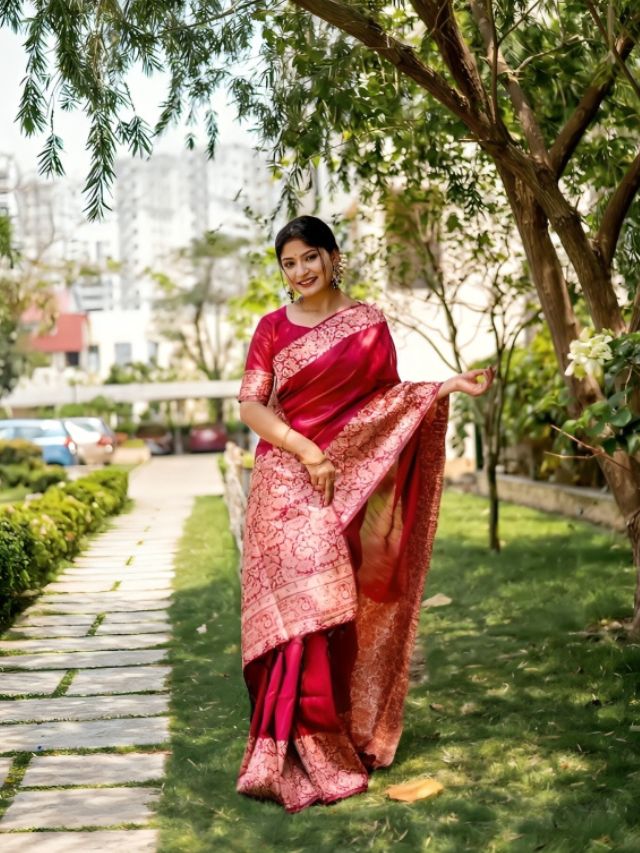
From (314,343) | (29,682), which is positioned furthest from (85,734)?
(314,343)

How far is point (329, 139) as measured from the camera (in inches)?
208

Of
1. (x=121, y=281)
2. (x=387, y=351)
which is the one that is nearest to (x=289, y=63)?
(x=387, y=351)

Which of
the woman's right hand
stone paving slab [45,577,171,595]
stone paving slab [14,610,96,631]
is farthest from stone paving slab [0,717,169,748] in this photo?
stone paving slab [45,577,171,595]

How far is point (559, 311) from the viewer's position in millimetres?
5582

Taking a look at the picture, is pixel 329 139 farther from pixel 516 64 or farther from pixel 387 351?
pixel 387 351

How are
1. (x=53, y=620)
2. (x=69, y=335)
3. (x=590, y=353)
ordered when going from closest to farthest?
(x=590, y=353)
(x=53, y=620)
(x=69, y=335)

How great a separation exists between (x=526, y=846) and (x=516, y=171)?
116 inches

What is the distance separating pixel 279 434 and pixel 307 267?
1.81 feet

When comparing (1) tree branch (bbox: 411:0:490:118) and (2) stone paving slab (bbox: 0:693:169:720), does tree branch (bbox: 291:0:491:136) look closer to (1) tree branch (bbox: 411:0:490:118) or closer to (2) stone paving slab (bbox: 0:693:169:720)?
(1) tree branch (bbox: 411:0:490:118)

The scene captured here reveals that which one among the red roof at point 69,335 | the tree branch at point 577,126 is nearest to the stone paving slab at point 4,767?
the tree branch at point 577,126

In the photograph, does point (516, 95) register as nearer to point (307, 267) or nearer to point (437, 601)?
point (307, 267)

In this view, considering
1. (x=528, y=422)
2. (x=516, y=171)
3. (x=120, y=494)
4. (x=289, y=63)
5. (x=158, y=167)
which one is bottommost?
(x=120, y=494)

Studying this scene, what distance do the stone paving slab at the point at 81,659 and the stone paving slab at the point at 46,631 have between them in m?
0.50

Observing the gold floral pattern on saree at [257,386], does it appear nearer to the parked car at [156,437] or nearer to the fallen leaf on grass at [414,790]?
the fallen leaf on grass at [414,790]
